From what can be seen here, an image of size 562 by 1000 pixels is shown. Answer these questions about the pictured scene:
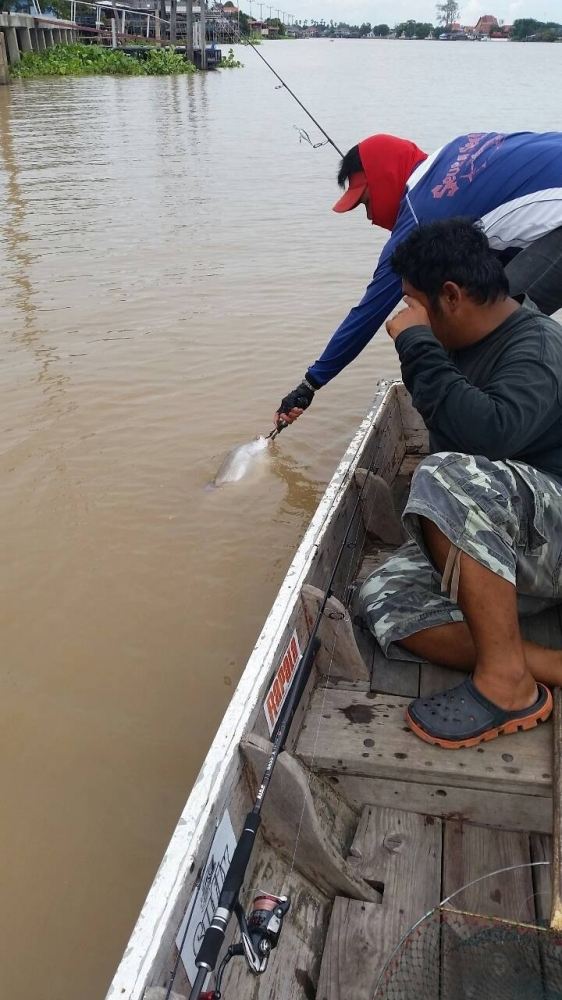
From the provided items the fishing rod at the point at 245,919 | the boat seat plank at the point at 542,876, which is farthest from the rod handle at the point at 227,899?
the boat seat plank at the point at 542,876

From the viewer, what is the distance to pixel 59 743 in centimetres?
343

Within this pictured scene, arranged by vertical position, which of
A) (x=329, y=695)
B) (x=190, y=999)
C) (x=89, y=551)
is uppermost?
(x=190, y=999)

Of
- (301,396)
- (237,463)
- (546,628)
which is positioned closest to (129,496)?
(237,463)

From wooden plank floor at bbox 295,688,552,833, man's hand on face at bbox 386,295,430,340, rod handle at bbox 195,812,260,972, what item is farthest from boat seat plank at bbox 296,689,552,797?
man's hand on face at bbox 386,295,430,340

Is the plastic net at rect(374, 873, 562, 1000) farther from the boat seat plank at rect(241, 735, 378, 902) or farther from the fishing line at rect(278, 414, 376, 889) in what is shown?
the fishing line at rect(278, 414, 376, 889)

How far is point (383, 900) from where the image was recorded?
2.14 meters

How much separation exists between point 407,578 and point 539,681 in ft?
2.18

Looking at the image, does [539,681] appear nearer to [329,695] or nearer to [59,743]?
[329,695]

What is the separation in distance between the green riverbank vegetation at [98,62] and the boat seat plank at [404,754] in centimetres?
4831

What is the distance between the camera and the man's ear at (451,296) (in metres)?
2.51

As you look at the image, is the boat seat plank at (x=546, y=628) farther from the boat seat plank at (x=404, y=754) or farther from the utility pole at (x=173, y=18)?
the utility pole at (x=173, y=18)

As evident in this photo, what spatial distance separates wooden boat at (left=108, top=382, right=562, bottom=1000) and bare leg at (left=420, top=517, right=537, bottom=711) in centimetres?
17

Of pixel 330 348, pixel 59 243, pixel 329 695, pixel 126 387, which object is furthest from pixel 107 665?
pixel 59 243

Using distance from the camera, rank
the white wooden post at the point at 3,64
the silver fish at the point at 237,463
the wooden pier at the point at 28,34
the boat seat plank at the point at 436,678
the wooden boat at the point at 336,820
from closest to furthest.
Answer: the wooden boat at the point at 336,820, the boat seat plank at the point at 436,678, the silver fish at the point at 237,463, the white wooden post at the point at 3,64, the wooden pier at the point at 28,34
